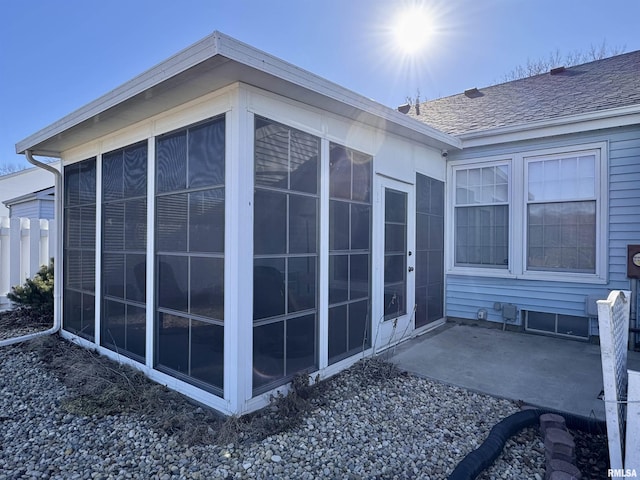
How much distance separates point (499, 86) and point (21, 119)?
16810 millimetres

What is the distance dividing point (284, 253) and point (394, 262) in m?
2.04

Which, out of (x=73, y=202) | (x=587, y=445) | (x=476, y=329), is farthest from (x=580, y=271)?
(x=73, y=202)

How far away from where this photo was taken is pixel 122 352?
13.8 feet

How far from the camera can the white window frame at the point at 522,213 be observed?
4.87m

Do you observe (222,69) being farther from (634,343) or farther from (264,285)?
(634,343)

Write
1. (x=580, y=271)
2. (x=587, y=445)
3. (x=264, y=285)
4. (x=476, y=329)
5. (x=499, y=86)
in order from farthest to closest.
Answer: (x=499, y=86)
(x=476, y=329)
(x=580, y=271)
(x=264, y=285)
(x=587, y=445)

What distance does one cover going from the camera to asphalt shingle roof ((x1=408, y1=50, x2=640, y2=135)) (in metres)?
5.18

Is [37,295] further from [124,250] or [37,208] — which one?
[37,208]

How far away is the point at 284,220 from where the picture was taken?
10.7ft

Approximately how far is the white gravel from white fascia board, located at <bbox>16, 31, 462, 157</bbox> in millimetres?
2649

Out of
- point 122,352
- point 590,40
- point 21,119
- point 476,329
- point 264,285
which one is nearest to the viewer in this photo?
point 264,285

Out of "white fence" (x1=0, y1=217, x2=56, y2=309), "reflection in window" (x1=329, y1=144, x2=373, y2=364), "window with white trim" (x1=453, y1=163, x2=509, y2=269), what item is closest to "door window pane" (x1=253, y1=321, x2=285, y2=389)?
"reflection in window" (x1=329, y1=144, x2=373, y2=364)

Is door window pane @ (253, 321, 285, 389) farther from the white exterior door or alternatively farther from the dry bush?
the white exterior door

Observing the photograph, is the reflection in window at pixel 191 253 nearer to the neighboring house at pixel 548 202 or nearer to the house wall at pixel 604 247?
the neighboring house at pixel 548 202
